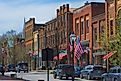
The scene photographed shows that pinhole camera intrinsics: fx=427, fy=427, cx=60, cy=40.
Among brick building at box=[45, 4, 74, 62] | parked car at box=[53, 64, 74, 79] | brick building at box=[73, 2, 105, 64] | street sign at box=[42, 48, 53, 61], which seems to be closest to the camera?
street sign at box=[42, 48, 53, 61]

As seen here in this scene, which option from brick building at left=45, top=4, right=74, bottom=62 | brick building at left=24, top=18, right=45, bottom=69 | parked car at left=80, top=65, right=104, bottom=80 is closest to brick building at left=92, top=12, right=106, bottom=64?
parked car at left=80, top=65, right=104, bottom=80

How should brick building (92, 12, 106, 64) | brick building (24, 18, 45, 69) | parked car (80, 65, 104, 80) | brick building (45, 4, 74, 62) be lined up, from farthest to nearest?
1. brick building (24, 18, 45, 69)
2. brick building (45, 4, 74, 62)
3. brick building (92, 12, 106, 64)
4. parked car (80, 65, 104, 80)

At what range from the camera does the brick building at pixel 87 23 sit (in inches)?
2734

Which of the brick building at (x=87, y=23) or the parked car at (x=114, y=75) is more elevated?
the brick building at (x=87, y=23)

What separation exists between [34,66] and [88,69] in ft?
193

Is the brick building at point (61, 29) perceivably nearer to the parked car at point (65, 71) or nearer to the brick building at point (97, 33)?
the brick building at point (97, 33)

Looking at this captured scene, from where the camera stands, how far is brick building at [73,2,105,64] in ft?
228

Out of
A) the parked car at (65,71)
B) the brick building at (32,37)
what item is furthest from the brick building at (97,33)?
the brick building at (32,37)

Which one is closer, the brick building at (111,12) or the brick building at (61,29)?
the brick building at (111,12)

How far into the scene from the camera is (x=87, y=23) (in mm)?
72500

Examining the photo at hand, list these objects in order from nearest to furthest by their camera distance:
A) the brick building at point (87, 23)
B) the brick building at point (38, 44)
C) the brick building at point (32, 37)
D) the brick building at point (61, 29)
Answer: the brick building at point (87, 23), the brick building at point (61, 29), the brick building at point (38, 44), the brick building at point (32, 37)

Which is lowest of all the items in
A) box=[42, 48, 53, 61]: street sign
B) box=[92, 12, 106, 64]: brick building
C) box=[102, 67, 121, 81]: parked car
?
box=[102, 67, 121, 81]: parked car

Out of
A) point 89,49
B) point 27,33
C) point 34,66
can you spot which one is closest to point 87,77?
point 89,49

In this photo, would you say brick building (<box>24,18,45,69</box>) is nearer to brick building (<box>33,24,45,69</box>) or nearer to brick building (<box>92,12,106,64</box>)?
brick building (<box>33,24,45,69</box>)
